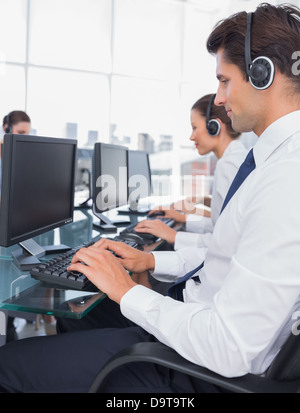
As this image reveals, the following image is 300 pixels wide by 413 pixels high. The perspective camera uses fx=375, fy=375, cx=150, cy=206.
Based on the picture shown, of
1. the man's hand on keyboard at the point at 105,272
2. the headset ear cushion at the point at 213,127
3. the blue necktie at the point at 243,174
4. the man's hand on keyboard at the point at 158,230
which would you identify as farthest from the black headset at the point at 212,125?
the man's hand on keyboard at the point at 105,272

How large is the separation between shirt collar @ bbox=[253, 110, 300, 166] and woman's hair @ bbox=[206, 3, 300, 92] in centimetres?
7

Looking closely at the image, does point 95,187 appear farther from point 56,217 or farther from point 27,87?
point 27,87

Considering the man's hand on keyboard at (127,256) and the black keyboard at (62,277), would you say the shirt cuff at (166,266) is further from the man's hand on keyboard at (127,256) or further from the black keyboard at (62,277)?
the black keyboard at (62,277)

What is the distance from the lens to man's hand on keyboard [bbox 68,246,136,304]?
0.88 meters

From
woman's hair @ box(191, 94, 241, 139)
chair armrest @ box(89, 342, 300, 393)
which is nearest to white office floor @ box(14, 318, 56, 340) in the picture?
woman's hair @ box(191, 94, 241, 139)

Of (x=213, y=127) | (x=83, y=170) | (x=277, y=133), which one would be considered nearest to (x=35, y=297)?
(x=277, y=133)

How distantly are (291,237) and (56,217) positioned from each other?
0.98 metres

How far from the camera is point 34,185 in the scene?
123 cm

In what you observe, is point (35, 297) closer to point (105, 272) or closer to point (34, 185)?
point (105, 272)

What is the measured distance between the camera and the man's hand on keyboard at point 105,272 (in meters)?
0.88

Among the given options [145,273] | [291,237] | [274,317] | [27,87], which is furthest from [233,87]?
[27,87]

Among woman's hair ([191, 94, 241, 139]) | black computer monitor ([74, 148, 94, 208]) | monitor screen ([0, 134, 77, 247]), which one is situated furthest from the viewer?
black computer monitor ([74, 148, 94, 208])

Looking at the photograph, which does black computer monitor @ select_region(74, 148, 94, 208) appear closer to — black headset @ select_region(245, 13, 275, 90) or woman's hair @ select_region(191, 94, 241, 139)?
woman's hair @ select_region(191, 94, 241, 139)

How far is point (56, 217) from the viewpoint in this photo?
4.64 ft
